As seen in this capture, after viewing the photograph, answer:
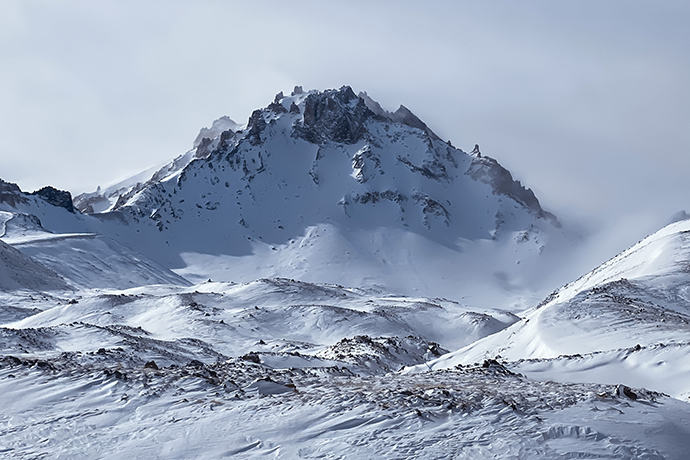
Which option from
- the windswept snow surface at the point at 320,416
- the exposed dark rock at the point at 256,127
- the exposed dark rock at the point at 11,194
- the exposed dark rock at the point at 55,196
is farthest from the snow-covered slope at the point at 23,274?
the exposed dark rock at the point at 256,127

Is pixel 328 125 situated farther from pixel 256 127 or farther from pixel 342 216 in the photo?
pixel 342 216

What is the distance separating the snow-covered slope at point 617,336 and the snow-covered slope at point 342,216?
9544 centimetres

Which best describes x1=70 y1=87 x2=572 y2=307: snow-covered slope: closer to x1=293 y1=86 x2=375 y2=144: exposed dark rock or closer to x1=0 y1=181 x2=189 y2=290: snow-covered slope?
x1=293 y1=86 x2=375 y2=144: exposed dark rock

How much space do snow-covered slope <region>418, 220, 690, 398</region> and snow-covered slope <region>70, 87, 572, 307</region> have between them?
9544 cm

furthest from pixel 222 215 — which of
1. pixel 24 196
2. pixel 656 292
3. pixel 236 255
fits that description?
pixel 656 292

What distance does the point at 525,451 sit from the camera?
8.16 meters

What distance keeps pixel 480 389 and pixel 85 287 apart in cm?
7963

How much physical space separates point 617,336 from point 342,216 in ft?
472

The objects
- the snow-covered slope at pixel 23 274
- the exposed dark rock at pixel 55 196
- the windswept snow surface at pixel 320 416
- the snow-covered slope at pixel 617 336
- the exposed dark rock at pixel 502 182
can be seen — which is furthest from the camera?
the exposed dark rock at pixel 502 182

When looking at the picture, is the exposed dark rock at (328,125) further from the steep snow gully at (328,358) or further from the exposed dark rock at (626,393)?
the exposed dark rock at (626,393)

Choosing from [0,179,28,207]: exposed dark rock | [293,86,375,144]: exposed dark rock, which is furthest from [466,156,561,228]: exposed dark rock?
[0,179,28,207]: exposed dark rock

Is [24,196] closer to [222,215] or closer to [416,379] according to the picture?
[222,215]

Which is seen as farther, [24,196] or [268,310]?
[24,196]

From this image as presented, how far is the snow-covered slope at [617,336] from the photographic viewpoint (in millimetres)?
14336
